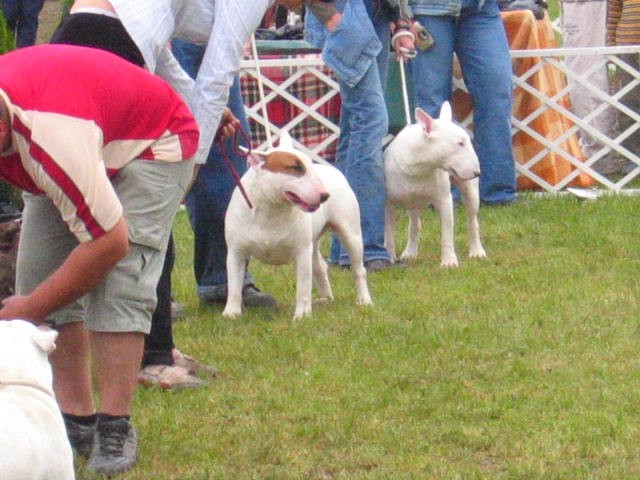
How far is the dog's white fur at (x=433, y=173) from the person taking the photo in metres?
7.52

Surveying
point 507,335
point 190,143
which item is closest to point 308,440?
point 190,143

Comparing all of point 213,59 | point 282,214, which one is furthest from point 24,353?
point 282,214

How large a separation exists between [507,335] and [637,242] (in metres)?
2.19

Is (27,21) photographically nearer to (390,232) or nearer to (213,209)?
(390,232)

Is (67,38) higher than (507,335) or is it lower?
higher

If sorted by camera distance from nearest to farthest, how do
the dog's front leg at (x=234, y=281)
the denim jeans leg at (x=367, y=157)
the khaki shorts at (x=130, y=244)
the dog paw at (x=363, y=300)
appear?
the khaki shorts at (x=130, y=244) < the dog's front leg at (x=234, y=281) < the dog paw at (x=363, y=300) < the denim jeans leg at (x=367, y=157)

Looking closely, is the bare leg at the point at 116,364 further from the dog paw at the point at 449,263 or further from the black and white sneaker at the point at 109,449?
the dog paw at the point at 449,263

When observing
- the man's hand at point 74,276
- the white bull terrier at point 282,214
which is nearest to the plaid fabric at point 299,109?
the white bull terrier at point 282,214

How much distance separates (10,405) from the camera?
3211 mm

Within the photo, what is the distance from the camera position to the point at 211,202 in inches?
259

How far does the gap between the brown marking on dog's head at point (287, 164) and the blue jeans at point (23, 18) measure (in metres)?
5.25

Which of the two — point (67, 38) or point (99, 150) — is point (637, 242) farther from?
point (99, 150)

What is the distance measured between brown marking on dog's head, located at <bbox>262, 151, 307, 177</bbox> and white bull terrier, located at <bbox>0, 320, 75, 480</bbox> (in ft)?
9.27

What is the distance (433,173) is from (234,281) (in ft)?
5.59
